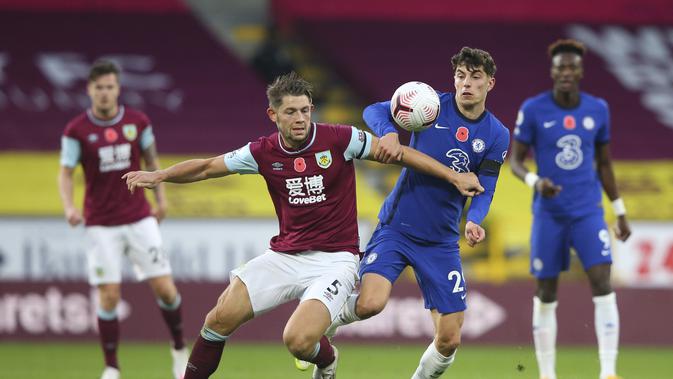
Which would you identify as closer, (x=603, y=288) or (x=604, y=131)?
(x=603, y=288)

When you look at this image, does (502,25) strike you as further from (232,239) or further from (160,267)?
(160,267)

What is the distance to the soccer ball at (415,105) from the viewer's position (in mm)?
7527

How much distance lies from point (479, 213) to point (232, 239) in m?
7.59

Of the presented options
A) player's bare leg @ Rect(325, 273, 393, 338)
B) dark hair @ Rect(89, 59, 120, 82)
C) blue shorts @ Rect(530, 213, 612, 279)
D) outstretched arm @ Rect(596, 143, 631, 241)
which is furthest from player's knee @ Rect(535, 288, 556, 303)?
dark hair @ Rect(89, 59, 120, 82)

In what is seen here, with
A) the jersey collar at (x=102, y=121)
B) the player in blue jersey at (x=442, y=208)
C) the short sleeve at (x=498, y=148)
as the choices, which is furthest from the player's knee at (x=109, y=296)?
the short sleeve at (x=498, y=148)

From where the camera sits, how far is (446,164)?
7.89 m

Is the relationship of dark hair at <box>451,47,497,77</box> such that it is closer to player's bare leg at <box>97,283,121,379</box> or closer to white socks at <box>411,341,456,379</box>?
white socks at <box>411,341,456,379</box>

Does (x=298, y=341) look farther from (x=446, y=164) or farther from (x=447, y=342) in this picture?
(x=446, y=164)

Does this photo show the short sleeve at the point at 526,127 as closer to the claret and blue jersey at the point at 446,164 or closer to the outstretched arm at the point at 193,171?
the claret and blue jersey at the point at 446,164

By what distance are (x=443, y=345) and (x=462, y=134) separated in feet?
4.48

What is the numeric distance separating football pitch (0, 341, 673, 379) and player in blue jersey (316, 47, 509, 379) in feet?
5.15

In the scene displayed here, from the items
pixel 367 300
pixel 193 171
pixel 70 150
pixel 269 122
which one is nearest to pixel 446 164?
pixel 367 300

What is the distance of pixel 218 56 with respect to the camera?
59.8 feet

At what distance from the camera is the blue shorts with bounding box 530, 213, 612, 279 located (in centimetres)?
909
